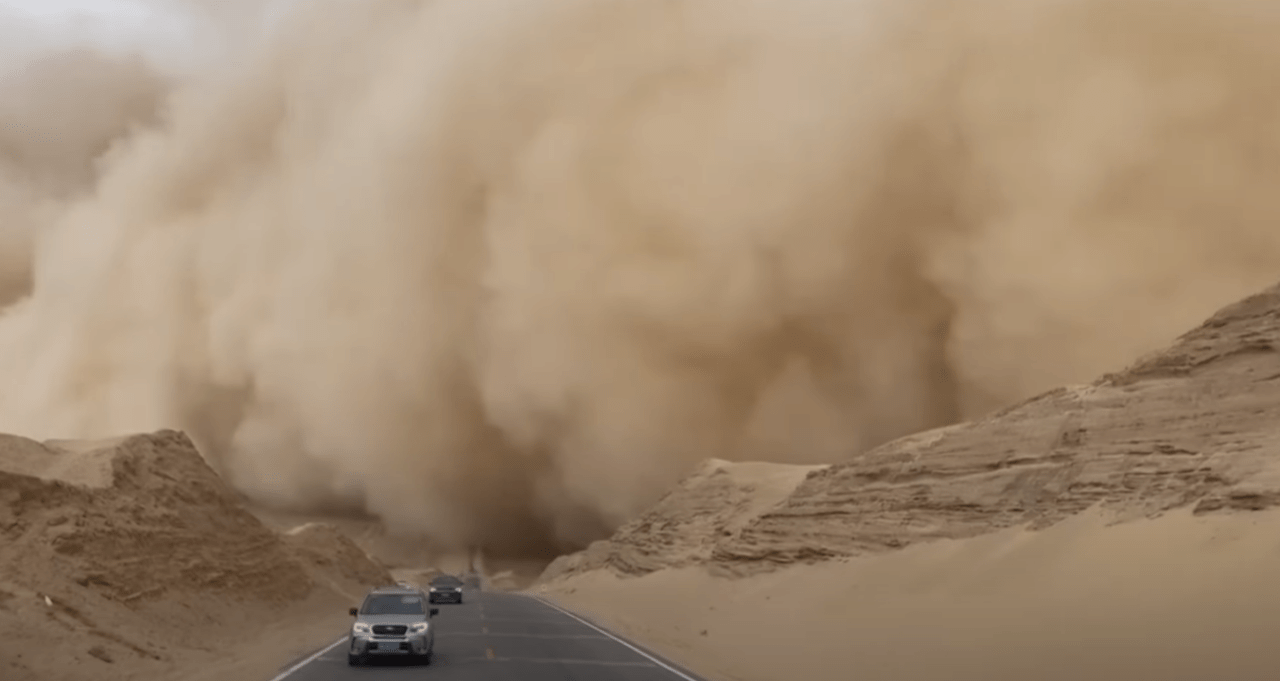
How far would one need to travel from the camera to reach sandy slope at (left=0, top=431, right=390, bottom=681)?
21.8 meters

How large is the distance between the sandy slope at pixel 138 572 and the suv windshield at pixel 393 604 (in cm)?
223

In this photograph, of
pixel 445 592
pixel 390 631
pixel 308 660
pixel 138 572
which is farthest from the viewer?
pixel 445 592

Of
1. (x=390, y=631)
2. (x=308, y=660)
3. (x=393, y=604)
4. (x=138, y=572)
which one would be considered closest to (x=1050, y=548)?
(x=393, y=604)

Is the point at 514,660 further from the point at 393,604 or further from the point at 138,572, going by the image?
the point at 138,572

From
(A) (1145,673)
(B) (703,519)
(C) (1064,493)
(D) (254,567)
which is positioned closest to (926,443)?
(C) (1064,493)

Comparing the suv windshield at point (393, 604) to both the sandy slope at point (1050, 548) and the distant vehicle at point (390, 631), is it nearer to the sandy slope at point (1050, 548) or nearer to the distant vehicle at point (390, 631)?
the distant vehicle at point (390, 631)

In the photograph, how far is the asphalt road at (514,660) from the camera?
18.9 m

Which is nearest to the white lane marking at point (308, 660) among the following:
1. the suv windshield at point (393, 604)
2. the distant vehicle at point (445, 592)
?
the suv windshield at point (393, 604)

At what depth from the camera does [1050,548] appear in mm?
26000

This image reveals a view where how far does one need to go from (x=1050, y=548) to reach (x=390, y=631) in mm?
14907

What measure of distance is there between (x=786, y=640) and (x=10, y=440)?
22.9 meters

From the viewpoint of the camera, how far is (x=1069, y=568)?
23984 millimetres

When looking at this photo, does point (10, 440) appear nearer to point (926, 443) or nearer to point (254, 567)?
point (254, 567)

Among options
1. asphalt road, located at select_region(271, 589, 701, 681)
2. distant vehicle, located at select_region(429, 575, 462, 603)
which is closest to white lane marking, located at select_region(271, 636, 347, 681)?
asphalt road, located at select_region(271, 589, 701, 681)
